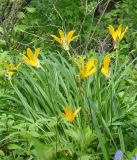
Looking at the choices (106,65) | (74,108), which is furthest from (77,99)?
(106,65)

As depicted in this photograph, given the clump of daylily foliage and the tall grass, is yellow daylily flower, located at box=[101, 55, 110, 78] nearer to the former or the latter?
the clump of daylily foliage

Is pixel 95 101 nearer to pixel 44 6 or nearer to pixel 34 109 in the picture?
pixel 34 109

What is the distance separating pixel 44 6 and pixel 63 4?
0.25 meters

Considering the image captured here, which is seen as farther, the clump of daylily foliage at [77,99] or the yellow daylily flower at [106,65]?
the yellow daylily flower at [106,65]

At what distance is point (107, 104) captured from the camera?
274 cm

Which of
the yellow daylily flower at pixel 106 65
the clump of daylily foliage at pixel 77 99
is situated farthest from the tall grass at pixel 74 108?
the yellow daylily flower at pixel 106 65

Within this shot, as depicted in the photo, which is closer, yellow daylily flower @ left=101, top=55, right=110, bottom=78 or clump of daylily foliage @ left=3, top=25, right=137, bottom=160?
clump of daylily foliage @ left=3, top=25, right=137, bottom=160

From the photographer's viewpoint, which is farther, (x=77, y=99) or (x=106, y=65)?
(x=77, y=99)

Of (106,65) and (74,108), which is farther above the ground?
(106,65)

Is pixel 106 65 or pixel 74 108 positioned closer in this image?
pixel 106 65

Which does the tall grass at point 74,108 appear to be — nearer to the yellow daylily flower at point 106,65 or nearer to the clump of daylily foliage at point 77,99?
the clump of daylily foliage at point 77,99

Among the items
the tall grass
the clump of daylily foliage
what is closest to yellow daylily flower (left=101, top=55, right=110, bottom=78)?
the clump of daylily foliage

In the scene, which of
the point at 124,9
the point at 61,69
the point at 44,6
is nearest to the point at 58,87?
the point at 61,69

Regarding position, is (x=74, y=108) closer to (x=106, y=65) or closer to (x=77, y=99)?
(x=77, y=99)
